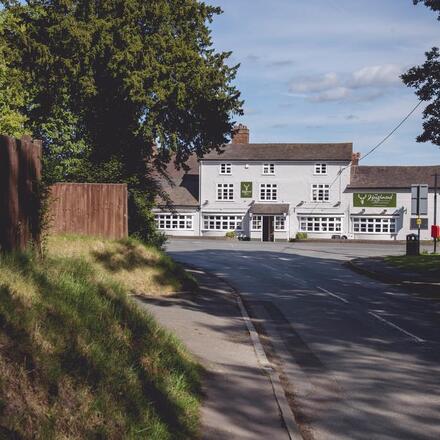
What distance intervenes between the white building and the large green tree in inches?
1293

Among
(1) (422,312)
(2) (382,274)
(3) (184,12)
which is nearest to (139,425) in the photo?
(1) (422,312)

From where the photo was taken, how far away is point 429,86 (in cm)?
2298

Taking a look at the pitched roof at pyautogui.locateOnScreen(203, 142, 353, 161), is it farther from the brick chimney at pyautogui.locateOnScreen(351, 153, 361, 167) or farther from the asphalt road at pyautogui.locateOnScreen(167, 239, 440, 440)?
the asphalt road at pyautogui.locateOnScreen(167, 239, 440, 440)

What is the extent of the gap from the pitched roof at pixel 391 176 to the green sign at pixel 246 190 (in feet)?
33.7

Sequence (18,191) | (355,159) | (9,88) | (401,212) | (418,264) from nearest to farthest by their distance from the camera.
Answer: (18,191)
(9,88)
(418,264)
(401,212)
(355,159)

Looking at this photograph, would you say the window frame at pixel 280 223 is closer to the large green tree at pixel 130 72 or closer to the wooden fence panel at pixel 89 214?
the large green tree at pixel 130 72

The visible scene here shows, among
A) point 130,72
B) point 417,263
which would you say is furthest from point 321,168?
point 130,72

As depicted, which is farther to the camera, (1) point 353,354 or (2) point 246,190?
(2) point 246,190

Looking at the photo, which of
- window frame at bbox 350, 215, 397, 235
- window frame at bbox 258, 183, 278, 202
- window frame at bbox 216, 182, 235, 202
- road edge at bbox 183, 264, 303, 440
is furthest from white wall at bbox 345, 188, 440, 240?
road edge at bbox 183, 264, 303, 440

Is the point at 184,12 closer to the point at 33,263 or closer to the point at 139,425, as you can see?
the point at 33,263

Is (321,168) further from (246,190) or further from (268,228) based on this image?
(268,228)

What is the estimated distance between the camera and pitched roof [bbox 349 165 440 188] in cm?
6078

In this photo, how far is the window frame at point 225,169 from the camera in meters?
62.3

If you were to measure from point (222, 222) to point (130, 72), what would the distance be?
39210 millimetres
